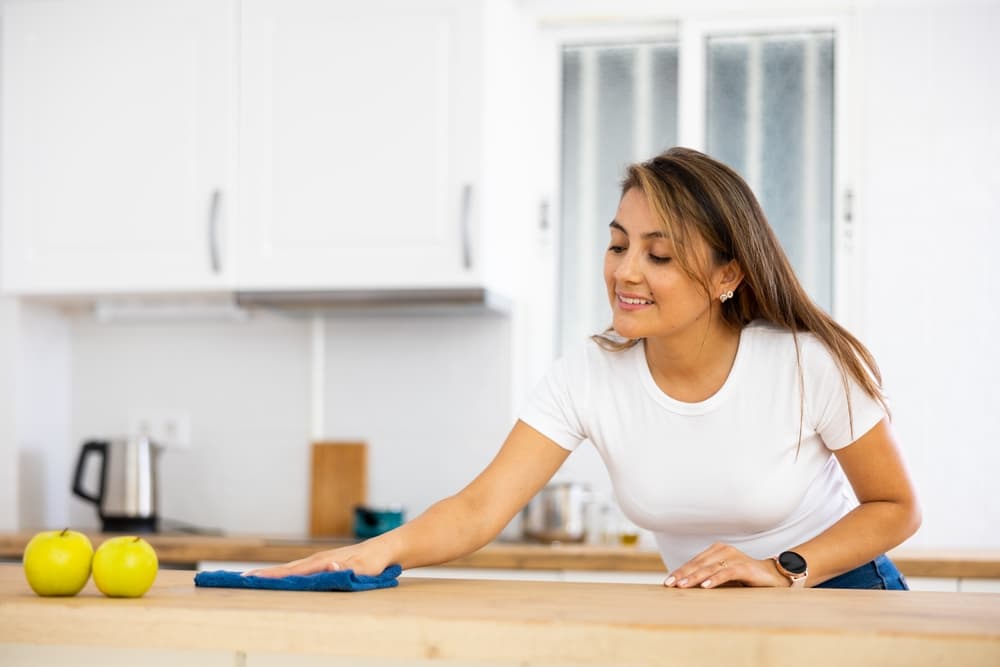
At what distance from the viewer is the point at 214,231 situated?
125 inches

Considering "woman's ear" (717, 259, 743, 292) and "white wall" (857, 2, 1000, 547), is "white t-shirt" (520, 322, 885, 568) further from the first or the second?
"white wall" (857, 2, 1000, 547)

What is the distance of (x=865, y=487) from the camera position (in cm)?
187

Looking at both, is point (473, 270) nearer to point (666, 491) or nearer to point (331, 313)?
point (331, 313)

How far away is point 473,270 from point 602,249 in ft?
1.91

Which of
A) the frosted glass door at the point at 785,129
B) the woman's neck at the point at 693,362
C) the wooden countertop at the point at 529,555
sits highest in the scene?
the frosted glass door at the point at 785,129

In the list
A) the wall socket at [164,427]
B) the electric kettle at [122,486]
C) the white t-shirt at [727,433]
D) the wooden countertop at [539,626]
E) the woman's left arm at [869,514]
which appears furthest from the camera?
the wall socket at [164,427]

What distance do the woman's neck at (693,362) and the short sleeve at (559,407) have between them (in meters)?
0.13

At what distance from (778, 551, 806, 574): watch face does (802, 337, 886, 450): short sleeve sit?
21cm

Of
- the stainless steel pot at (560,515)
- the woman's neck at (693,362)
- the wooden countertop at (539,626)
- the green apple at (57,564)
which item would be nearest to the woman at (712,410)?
the woman's neck at (693,362)

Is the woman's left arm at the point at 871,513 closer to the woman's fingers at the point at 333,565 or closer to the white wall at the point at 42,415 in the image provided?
the woman's fingers at the point at 333,565

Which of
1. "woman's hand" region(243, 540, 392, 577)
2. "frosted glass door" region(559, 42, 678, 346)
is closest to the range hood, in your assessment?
"frosted glass door" region(559, 42, 678, 346)

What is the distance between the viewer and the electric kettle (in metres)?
3.35

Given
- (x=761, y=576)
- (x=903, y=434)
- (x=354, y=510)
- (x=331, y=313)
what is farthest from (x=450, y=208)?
(x=761, y=576)

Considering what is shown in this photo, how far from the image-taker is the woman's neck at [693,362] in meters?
1.93
